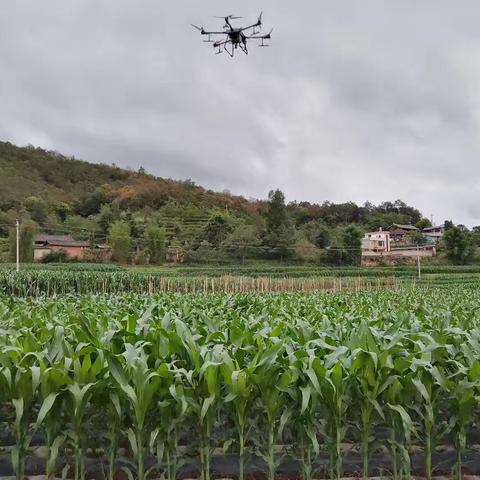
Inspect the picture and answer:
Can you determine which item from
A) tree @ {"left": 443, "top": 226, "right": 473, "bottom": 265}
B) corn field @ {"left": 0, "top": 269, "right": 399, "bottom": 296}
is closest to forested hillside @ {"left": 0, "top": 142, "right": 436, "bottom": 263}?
tree @ {"left": 443, "top": 226, "right": 473, "bottom": 265}

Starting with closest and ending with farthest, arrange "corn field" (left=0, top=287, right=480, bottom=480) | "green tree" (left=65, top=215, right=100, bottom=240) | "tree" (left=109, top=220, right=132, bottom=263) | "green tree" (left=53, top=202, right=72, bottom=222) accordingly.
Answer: "corn field" (left=0, top=287, right=480, bottom=480) → "tree" (left=109, top=220, right=132, bottom=263) → "green tree" (left=65, top=215, right=100, bottom=240) → "green tree" (left=53, top=202, right=72, bottom=222)

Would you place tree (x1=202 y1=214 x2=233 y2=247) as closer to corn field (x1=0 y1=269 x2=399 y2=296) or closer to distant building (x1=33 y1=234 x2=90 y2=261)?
distant building (x1=33 y1=234 x2=90 y2=261)

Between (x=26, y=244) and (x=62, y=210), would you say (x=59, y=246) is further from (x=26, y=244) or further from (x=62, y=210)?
(x=62, y=210)

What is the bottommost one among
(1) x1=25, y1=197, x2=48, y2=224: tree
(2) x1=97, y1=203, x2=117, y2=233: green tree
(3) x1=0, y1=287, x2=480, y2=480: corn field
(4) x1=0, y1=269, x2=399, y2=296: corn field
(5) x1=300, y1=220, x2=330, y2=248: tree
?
(4) x1=0, y1=269, x2=399, y2=296: corn field

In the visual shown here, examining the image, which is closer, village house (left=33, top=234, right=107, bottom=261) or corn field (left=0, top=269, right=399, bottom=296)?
corn field (left=0, top=269, right=399, bottom=296)

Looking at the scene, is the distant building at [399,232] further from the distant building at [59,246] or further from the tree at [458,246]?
the distant building at [59,246]

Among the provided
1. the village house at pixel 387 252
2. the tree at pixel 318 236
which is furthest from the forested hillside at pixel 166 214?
the village house at pixel 387 252
